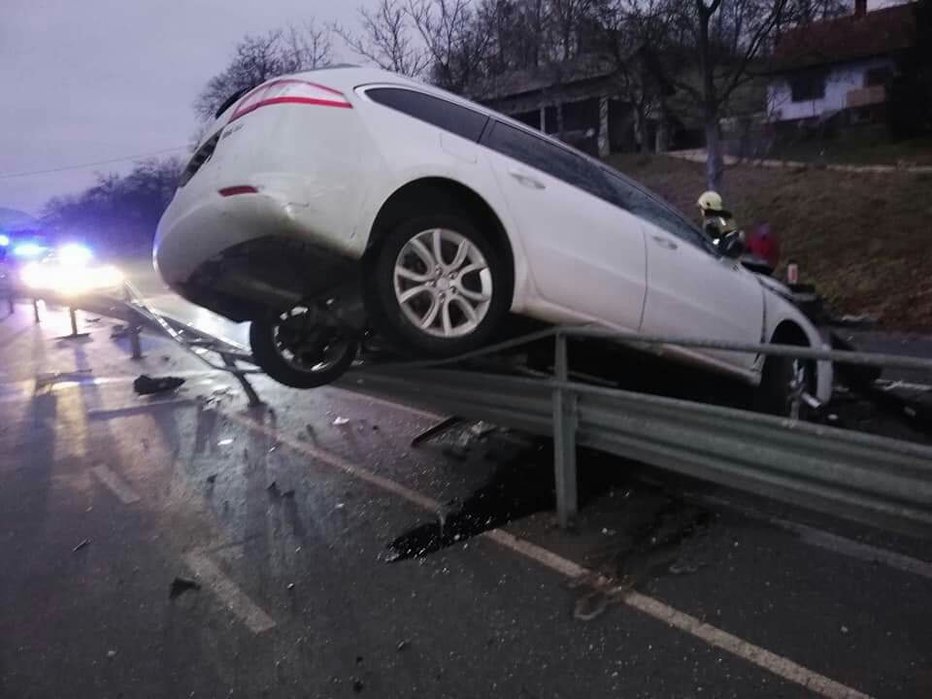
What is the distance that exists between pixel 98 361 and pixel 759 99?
2907cm

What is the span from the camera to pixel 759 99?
3244 cm

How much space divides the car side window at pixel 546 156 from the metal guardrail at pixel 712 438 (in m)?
0.98

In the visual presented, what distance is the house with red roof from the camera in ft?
114

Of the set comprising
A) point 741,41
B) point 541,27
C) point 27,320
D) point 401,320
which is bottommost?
point 27,320

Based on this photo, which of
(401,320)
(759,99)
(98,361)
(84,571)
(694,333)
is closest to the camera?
(401,320)

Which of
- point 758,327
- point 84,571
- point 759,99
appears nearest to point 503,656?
point 84,571

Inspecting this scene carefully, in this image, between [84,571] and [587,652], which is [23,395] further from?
[587,652]

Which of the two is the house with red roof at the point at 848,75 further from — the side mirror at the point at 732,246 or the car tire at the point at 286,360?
the car tire at the point at 286,360

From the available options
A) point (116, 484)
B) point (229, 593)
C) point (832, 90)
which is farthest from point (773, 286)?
point (832, 90)

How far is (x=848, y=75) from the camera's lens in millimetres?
38781

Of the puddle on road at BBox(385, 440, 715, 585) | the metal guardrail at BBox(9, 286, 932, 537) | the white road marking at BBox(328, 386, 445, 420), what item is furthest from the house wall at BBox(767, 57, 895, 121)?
the metal guardrail at BBox(9, 286, 932, 537)

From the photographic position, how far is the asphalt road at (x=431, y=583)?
307 centimetres

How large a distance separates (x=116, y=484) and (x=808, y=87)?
4051cm

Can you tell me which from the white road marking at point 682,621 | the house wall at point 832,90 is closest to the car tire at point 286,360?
the white road marking at point 682,621
